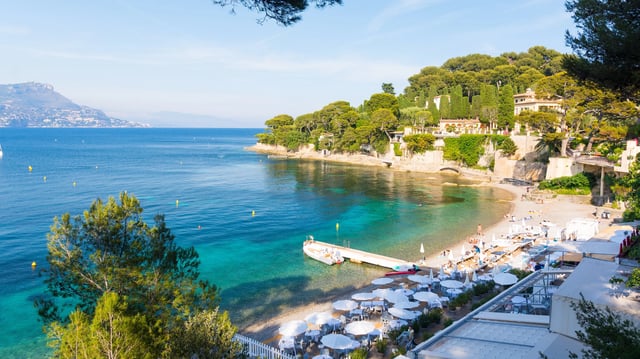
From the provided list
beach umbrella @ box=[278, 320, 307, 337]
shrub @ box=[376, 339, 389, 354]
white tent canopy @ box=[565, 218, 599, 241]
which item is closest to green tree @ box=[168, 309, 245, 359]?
shrub @ box=[376, 339, 389, 354]

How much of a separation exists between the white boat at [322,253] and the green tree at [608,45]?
16.3 metres

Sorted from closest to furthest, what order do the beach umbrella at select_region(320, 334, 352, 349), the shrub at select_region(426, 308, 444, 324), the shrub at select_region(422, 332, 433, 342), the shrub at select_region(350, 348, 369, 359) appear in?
the shrub at select_region(350, 348, 369, 359), the shrub at select_region(422, 332, 433, 342), the beach umbrella at select_region(320, 334, 352, 349), the shrub at select_region(426, 308, 444, 324)

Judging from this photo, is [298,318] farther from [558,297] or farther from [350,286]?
[558,297]

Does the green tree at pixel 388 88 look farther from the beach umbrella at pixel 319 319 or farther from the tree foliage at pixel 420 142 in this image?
the beach umbrella at pixel 319 319

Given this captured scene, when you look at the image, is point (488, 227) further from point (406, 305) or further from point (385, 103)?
point (385, 103)

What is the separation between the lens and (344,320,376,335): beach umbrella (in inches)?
521

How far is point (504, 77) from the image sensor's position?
79.8 metres

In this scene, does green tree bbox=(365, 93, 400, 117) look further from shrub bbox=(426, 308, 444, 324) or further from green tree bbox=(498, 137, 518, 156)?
shrub bbox=(426, 308, 444, 324)

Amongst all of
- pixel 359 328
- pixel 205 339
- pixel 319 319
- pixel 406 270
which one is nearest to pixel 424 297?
pixel 359 328

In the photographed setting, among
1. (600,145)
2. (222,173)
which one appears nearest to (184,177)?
(222,173)

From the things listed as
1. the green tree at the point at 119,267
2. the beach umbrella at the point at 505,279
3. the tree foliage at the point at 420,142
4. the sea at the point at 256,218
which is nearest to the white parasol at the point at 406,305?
the beach umbrella at the point at 505,279

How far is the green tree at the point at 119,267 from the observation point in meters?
8.08

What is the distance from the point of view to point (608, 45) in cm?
714

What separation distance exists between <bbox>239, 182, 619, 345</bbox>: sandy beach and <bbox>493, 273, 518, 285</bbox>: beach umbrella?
15.1 feet
